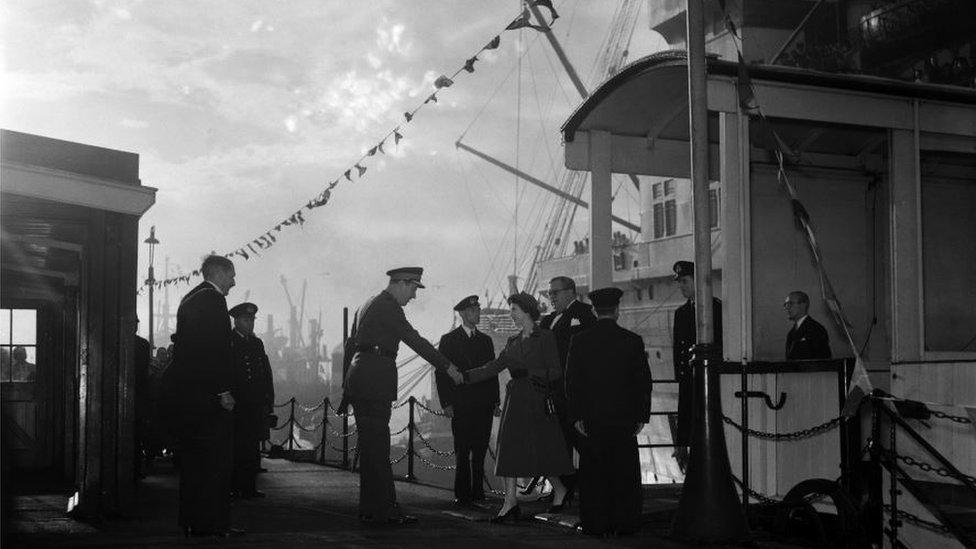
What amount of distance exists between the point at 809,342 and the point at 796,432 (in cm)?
124

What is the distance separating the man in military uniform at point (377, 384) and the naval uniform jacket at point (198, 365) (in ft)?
4.00

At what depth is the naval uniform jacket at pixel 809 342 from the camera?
9.55 m

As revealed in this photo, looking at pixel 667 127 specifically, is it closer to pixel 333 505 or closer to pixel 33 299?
pixel 333 505

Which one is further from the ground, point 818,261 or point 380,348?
point 818,261

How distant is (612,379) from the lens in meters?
8.10

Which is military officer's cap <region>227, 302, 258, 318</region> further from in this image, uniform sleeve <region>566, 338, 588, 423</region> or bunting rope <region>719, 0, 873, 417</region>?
bunting rope <region>719, 0, 873, 417</region>

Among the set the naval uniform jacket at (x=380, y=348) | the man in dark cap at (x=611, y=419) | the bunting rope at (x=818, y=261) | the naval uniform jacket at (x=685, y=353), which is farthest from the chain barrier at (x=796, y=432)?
the naval uniform jacket at (x=380, y=348)

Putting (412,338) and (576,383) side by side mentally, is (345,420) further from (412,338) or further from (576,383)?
(576,383)

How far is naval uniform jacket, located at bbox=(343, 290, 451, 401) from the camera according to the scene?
864 centimetres

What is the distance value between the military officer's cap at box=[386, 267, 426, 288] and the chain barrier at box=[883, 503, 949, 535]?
4.03m

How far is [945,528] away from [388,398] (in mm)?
4156

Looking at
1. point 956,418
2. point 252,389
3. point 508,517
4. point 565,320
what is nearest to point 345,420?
point 252,389

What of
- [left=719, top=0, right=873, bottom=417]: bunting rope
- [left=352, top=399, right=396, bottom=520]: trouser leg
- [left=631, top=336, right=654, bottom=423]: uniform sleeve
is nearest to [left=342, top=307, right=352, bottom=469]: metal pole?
[left=352, top=399, right=396, bottom=520]: trouser leg

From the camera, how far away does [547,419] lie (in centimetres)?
884
